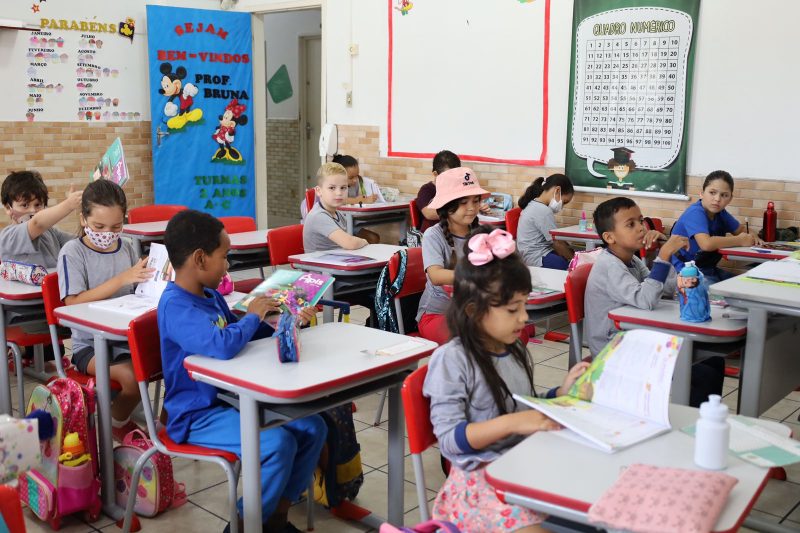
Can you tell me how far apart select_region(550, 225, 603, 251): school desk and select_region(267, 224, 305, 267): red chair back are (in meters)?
1.86

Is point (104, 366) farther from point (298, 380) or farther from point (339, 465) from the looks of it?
point (298, 380)

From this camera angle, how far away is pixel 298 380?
7.30ft

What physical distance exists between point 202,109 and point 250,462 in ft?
20.8

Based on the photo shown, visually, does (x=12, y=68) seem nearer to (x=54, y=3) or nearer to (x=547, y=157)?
(x=54, y=3)

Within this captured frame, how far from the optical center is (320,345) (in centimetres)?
260

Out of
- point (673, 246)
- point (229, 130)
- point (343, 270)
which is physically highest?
point (229, 130)

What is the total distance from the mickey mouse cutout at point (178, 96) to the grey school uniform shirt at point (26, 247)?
3.93 meters

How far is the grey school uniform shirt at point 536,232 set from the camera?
548 cm

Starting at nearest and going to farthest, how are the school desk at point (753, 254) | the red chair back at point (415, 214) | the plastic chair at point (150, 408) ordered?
the plastic chair at point (150, 408) → the school desk at point (753, 254) → the red chair back at point (415, 214)

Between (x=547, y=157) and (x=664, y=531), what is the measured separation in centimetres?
532

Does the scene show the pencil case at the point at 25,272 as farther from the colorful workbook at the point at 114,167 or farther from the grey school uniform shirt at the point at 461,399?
the grey school uniform shirt at the point at 461,399

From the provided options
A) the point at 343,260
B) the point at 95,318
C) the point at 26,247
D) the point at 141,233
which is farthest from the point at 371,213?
the point at 95,318

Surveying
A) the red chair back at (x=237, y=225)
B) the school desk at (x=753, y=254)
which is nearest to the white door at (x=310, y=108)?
the red chair back at (x=237, y=225)

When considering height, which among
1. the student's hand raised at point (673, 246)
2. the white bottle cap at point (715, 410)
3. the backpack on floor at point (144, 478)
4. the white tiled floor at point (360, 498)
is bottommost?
the white tiled floor at point (360, 498)
